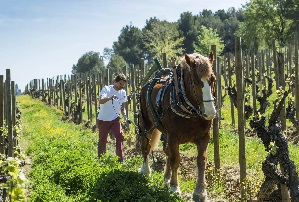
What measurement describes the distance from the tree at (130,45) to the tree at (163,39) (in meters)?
2.77

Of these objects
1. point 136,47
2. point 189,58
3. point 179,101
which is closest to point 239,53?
point 189,58

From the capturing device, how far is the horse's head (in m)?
5.46

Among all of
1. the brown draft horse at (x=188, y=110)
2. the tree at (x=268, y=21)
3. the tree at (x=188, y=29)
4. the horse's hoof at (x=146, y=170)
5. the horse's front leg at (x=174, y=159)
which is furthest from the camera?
the tree at (x=188, y=29)

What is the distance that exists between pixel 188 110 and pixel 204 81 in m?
0.54

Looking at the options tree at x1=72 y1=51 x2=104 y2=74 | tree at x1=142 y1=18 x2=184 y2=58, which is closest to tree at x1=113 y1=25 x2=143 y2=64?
tree at x1=142 y1=18 x2=184 y2=58

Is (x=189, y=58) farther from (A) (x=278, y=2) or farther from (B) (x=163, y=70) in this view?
(A) (x=278, y=2)

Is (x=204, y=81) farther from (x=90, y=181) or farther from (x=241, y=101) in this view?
(x=90, y=181)

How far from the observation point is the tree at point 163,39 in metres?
58.0

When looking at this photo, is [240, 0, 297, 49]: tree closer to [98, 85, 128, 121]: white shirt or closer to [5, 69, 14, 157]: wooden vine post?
[98, 85, 128, 121]: white shirt

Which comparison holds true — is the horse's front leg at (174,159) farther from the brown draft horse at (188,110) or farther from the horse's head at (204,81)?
the horse's head at (204,81)


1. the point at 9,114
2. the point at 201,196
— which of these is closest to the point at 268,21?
the point at 9,114

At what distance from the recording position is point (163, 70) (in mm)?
7508

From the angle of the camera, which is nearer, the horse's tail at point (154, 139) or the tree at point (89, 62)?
the horse's tail at point (154, 139)

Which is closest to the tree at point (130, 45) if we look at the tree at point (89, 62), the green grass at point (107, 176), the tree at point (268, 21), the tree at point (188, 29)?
the tree at point (89, 62)
